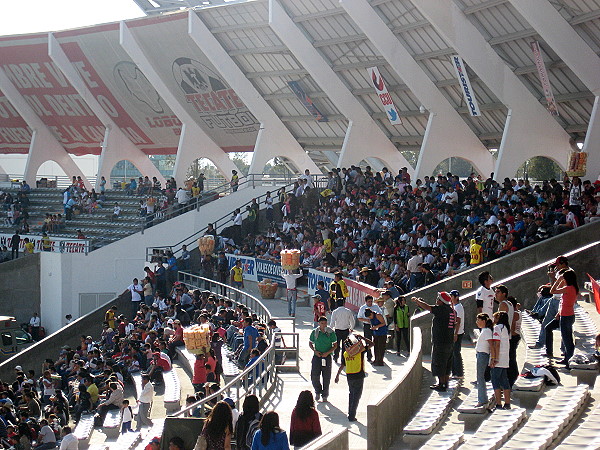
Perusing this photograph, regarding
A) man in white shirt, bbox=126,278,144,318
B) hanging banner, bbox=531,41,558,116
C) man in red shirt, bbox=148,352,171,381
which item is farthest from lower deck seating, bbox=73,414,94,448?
hanging banner, bbox=531,41,558,116

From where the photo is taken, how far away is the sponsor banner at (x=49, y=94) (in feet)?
147

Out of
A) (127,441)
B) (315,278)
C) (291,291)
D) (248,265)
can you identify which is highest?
(248,265)

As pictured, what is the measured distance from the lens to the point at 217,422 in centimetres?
862

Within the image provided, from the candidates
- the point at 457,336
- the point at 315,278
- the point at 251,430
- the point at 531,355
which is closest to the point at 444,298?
the point at 457,336

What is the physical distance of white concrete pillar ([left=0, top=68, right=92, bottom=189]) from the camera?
47781 mm

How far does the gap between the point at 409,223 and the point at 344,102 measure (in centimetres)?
1095

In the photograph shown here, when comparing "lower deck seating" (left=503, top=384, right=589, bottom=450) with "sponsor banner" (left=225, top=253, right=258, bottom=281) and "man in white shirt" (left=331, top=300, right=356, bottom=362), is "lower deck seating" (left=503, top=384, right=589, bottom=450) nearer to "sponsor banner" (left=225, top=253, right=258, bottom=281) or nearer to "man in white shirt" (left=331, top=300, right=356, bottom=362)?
"man in white shirt" (left=331, top=300, right=356, bottom=362)

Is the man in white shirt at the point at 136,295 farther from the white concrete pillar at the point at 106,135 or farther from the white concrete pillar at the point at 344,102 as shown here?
the white concrete pillar at the point at 106,135

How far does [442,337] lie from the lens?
519 inches

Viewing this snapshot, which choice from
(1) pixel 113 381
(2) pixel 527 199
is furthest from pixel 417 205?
(1) pixel 113 381

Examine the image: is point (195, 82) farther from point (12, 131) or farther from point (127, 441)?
point (127, 441)

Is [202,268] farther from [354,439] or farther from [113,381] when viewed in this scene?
[354,439]

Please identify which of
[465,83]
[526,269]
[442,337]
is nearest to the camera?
[442,337]

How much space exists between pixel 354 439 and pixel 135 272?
935 inches
